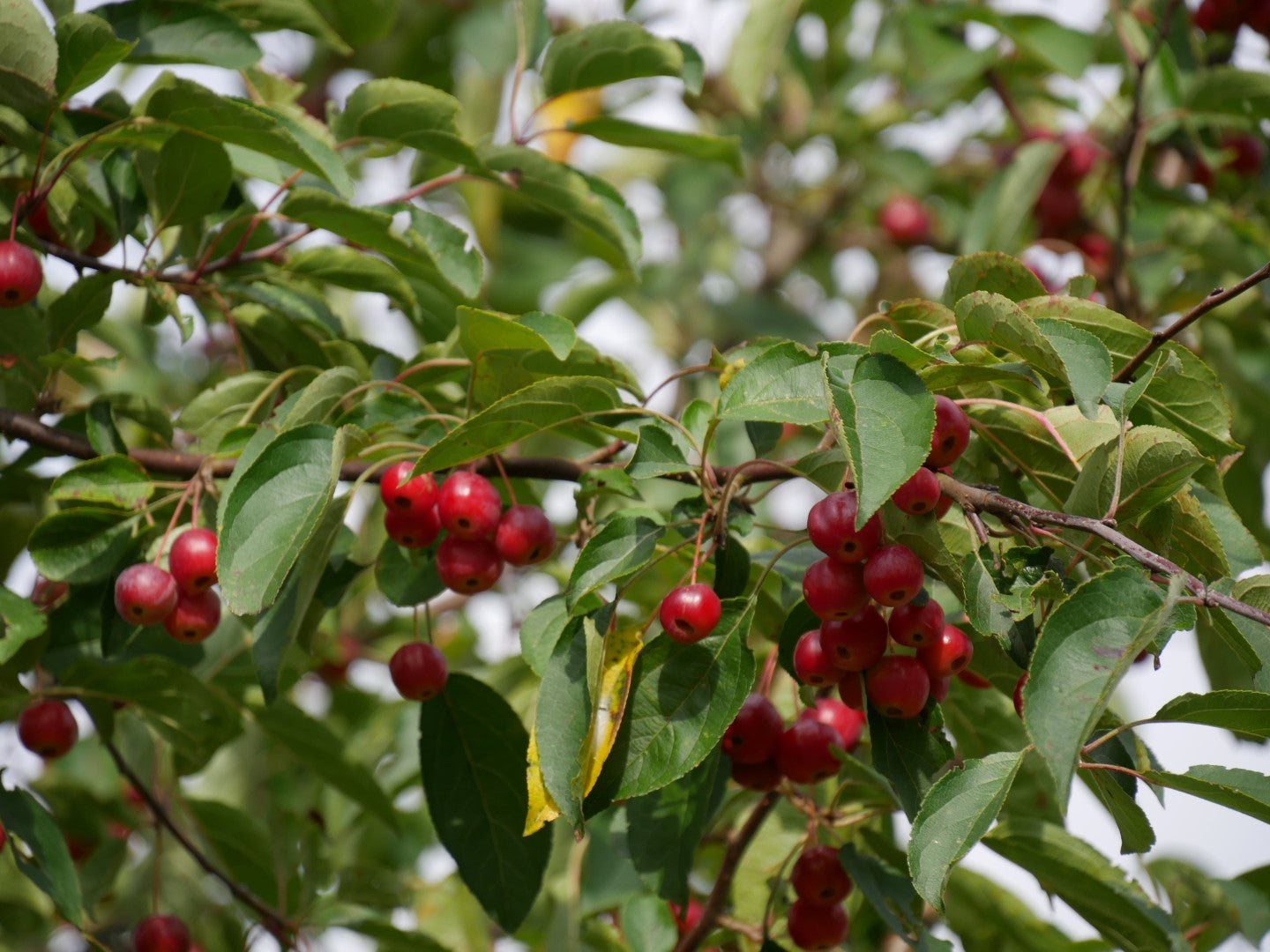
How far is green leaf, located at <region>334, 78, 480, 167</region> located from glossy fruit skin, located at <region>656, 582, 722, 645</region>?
0.92 meters

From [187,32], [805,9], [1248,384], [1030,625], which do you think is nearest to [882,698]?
[1030,625]

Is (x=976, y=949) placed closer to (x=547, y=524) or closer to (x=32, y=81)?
(x=547, y=524)

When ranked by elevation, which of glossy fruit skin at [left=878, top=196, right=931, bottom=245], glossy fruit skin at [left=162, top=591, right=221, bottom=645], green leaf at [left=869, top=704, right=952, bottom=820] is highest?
green leaf at [left=869, top=704, right=952, bottom=820]

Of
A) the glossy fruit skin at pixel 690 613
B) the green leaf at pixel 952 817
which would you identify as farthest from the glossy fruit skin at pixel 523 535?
the green leaf at pixel 952 817

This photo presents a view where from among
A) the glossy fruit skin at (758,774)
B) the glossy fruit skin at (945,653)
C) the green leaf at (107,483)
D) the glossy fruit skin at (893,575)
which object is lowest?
the glossy fruit skin at (758,774)

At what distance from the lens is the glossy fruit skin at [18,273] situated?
69.4 inches

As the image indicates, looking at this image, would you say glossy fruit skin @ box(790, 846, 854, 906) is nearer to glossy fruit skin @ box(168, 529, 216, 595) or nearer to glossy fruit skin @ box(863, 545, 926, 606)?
glossy fruit skin @ box(863, 545, 926, 606)

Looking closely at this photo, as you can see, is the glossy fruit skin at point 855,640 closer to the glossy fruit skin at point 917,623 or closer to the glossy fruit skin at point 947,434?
the glossy fruit skin at point 917,623

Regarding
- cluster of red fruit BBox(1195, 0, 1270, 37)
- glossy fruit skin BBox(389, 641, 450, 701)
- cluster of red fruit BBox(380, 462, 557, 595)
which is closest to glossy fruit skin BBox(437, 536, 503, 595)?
cluster of red fruit BBox(380, 462, 557, 595)

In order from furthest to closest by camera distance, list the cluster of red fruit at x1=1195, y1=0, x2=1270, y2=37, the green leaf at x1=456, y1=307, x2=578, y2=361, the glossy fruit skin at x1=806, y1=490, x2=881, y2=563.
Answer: the cluster of red fruit at x1=1195, y1=0, x2=1270, y2=37, the green leaf at x1=456, y1=307, x2=578, y2=361, the glossy fruit skin at x1=806, y1=490, x2=881, y2=563

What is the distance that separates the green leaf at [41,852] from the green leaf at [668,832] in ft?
2.64

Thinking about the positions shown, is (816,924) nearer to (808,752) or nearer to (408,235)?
(808,752)

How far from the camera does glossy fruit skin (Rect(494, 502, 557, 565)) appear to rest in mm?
1664

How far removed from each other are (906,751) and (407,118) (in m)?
1.21
